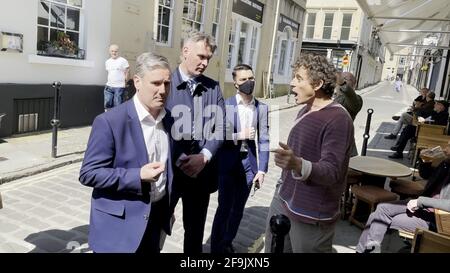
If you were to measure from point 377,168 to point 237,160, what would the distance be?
2.20 meters

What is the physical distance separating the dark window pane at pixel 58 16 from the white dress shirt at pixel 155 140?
6550mm

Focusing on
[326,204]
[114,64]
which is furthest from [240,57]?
[326,204]

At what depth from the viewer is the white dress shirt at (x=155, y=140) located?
211 centimetres

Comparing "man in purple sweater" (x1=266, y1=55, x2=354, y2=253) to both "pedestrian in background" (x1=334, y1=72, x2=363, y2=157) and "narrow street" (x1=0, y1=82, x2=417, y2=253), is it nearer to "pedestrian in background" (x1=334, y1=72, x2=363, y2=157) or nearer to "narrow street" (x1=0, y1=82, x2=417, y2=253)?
"narrow street" (x1=0, y1=82, x2=417, y2=253)

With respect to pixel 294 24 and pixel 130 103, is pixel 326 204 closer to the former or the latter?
pixel 130 103

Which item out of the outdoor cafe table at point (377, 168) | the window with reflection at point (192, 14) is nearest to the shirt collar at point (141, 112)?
the outdoor cafe table at point (377, 168)

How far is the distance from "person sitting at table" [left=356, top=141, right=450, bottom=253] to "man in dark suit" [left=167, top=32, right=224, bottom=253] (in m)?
1.83

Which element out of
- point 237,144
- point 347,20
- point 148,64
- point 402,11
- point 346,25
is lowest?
point 237,144

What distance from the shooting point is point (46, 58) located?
24.2 ft

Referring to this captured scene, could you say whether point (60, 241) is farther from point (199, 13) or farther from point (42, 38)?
point (199, 13)

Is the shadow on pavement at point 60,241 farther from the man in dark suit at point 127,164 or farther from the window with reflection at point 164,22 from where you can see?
the window with reflection at point 164,22

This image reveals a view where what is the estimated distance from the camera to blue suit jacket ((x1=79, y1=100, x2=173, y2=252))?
196cm

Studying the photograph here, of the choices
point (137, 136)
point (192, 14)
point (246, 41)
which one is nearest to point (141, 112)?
point (137, 136)

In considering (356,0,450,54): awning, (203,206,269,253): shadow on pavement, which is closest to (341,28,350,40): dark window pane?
(356,0,450,54): awning
